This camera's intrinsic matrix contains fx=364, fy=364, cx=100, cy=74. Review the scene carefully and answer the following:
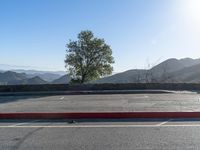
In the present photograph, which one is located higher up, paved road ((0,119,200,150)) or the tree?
the tree

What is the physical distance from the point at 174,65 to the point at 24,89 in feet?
527

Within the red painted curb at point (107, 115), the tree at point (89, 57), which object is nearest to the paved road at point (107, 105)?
the red painted curb at point (107, 115)

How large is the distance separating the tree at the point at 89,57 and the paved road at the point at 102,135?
127ft

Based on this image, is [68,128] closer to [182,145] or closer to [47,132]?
[47,132]

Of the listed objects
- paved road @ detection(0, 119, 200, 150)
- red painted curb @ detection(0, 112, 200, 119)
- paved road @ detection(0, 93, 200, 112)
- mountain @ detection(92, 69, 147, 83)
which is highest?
mountain @ detection(92, 69, 147, 83)

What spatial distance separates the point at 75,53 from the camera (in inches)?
1948

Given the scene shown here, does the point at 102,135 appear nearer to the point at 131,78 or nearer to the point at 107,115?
the point at 107,115

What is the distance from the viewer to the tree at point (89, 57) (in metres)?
48.7

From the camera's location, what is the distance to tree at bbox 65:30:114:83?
4872 centimetres

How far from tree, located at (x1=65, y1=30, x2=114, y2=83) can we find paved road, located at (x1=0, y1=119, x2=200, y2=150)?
38692 mm

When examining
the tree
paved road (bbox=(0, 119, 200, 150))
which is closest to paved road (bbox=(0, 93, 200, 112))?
paved road (bbox=(0, 119, 200, 150))

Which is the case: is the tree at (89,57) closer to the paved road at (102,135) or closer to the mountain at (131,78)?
the mountain at (131,78)

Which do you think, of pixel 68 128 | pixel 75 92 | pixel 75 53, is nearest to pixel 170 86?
pixel 75 92

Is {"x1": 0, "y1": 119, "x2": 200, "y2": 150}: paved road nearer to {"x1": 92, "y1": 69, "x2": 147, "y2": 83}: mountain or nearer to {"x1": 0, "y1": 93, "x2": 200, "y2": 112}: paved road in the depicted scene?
{"x1": 0, "y1": 93, "x2": 200, "y2": 112}: paved road
